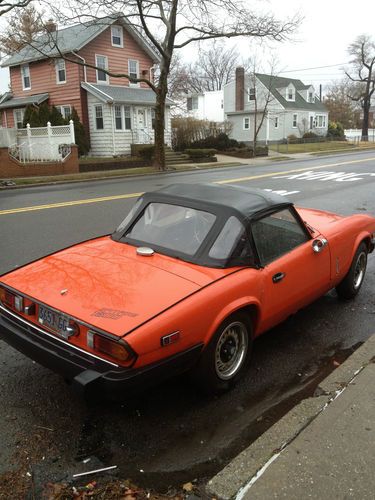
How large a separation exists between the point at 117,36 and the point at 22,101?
319 inches

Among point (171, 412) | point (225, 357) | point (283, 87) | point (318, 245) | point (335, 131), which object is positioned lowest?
point (171, 412)

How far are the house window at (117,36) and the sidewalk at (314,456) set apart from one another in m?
33.3

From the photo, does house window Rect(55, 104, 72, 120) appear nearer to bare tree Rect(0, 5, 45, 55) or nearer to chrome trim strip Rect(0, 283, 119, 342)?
bare tree Rect(0, 5, 45, 55)

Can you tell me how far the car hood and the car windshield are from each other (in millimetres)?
176

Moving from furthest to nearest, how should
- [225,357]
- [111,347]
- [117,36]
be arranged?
[117,36] < [225,357] < [111,347]

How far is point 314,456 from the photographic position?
8.38 feet

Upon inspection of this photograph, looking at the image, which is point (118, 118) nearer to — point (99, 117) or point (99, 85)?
point (99, 117)

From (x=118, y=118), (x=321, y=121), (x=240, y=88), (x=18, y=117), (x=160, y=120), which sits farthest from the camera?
(x=321, y=121)

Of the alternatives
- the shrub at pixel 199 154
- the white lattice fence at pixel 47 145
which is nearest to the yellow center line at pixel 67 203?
the white lattice fence at pixel 47 145

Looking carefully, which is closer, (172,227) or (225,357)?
(225,357)

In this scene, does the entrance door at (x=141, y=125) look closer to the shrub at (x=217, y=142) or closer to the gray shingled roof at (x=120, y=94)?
the gray shingled roof at (x=120, y=94)

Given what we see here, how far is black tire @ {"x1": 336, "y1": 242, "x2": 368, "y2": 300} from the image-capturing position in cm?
501

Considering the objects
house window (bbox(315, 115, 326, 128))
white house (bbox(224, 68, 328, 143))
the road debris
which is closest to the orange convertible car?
the road debris

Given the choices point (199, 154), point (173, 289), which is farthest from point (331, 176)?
point (173, 289)
